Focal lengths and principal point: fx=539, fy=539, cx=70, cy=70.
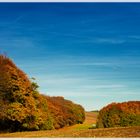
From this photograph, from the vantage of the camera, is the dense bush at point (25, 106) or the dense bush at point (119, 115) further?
the dense bush at point (25, 106)

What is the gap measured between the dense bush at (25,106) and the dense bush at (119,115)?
1434 mm

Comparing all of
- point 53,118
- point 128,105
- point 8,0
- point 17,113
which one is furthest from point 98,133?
point 53,118

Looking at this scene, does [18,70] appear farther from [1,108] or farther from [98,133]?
[98,133]

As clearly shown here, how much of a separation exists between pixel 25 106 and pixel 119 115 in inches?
243

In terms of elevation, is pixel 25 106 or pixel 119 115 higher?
pixel 25 106

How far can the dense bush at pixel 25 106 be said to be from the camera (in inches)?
1225

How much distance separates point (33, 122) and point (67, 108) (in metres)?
2.50

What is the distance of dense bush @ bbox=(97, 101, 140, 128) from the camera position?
94.0ft

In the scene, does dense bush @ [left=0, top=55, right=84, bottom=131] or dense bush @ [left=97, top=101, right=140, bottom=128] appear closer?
dense bush @ [left=97, top=101, right=140, bottom=128]

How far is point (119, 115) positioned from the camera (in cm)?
3052

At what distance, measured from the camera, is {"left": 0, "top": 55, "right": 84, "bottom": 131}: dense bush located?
3111cm

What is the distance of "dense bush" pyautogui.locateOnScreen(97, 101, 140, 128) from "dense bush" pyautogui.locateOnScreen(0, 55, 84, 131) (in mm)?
1434

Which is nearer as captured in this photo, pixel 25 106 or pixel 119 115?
pixel 119 115

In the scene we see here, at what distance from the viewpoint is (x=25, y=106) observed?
109ft
